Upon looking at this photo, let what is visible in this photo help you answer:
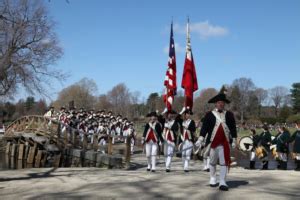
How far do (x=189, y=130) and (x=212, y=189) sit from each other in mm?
Result: 5132

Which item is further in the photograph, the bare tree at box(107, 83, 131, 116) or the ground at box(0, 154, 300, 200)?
the bare tree at box(107, 83, 131, 116)

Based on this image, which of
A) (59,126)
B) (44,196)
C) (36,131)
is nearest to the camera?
(44,196)

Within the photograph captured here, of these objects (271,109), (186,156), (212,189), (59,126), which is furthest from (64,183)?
(271,109)

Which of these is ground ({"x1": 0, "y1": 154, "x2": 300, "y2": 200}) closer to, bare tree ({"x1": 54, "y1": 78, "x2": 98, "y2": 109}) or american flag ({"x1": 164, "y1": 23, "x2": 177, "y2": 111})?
american flag ({"x1": 164, "y1": 23, "x2": 177, "y2": 111})

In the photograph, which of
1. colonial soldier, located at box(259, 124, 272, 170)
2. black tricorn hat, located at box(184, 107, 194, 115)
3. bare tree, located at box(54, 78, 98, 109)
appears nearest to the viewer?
black tricorn hat, located at box(184, 107, 194, 115)

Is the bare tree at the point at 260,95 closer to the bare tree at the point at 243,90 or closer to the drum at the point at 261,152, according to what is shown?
the bare tree at the point at 243,90

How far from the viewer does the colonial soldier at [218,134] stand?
9.48 metres

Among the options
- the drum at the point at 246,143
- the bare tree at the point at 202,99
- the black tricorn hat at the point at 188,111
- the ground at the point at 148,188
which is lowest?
the ground at the point at 148,188

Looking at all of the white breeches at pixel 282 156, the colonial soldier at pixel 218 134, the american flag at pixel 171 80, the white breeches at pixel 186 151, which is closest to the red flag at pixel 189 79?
the american flag at pixel 171 80

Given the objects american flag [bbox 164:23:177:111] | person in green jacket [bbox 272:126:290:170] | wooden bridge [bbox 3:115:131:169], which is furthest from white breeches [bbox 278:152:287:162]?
wooden bridge [bbox 3:115:131:169]

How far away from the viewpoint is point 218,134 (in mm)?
9492

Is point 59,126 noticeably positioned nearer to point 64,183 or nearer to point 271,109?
point 64,183

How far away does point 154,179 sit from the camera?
11.0 m

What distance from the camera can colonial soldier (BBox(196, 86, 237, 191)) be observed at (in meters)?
9.48
